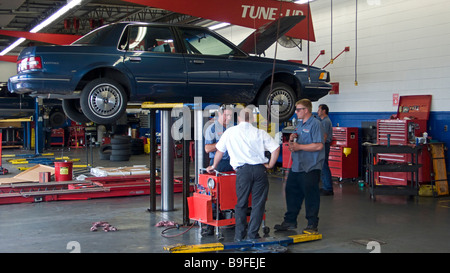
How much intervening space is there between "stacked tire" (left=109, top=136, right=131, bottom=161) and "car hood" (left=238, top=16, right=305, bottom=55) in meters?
7.75

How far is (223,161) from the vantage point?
575 centimetres

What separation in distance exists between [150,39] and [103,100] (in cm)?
97

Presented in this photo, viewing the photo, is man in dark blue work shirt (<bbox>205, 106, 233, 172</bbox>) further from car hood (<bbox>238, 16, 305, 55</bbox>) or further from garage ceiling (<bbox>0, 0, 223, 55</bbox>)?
garage ceiling (<bbox>0, 0, 223, 55</bbox>)

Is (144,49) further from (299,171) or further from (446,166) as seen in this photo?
(446,166)

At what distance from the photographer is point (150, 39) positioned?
5746 mm

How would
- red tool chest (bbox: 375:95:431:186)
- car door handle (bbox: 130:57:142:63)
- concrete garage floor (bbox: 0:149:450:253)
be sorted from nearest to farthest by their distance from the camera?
concrete garage floor (bbox: 0:149:450:253) → car door handle (bbox: 130:57:142:63) → red tool chest (bbox: 375:95:431:186)

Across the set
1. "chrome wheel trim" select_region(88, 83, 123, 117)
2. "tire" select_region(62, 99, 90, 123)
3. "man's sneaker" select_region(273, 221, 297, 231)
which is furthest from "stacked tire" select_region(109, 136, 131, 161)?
"man's sneaker" select_region(273, 221, 297, 231)

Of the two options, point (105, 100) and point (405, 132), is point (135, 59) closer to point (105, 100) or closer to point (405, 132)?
point (105, 100)

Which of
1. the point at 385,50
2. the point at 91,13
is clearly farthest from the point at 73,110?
the point at 91,13

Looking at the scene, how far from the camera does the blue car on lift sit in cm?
525

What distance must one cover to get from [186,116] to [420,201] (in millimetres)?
4339

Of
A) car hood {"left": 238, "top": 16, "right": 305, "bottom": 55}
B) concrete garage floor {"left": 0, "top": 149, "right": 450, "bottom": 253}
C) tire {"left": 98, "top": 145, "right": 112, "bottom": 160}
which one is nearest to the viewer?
concrete garage floor {"left": 0, "top": 149, "right": 450, "bottom": 253}

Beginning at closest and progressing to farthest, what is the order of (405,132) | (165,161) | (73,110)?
(73,110) < (165,161) < (405,132)
